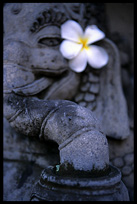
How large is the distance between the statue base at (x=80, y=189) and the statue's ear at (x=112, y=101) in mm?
510

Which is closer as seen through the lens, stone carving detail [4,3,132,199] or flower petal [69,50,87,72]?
stone carving detail [4,3,132,199]

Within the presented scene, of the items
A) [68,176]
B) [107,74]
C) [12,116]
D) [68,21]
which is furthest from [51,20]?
[68,176]

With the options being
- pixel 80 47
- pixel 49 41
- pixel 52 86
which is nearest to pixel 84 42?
pixel 80 47

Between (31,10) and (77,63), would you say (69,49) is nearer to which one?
(77,63)

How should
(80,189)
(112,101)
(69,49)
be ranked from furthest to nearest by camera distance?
(112,101) → (69,49) → (80,189)

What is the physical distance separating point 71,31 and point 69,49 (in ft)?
0.37

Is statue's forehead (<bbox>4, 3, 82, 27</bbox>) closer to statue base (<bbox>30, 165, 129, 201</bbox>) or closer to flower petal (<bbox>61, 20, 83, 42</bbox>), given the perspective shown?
flower petal (<bbox>61, 20, 83, 42</bbox>)

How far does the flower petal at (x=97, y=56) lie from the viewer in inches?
58.6

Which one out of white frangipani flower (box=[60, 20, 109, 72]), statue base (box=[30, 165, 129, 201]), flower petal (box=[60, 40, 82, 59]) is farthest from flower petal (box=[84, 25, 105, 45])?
statue base (box=[30, 165, 129, 201])

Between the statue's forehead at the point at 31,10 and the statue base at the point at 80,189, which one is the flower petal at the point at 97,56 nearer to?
the statue's forehead at the point at 31,10

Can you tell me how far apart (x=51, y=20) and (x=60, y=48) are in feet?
0.56

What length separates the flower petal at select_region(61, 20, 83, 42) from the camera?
56.5 inches

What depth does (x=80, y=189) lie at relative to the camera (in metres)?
0.92

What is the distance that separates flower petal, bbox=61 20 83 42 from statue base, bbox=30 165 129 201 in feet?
2.71
